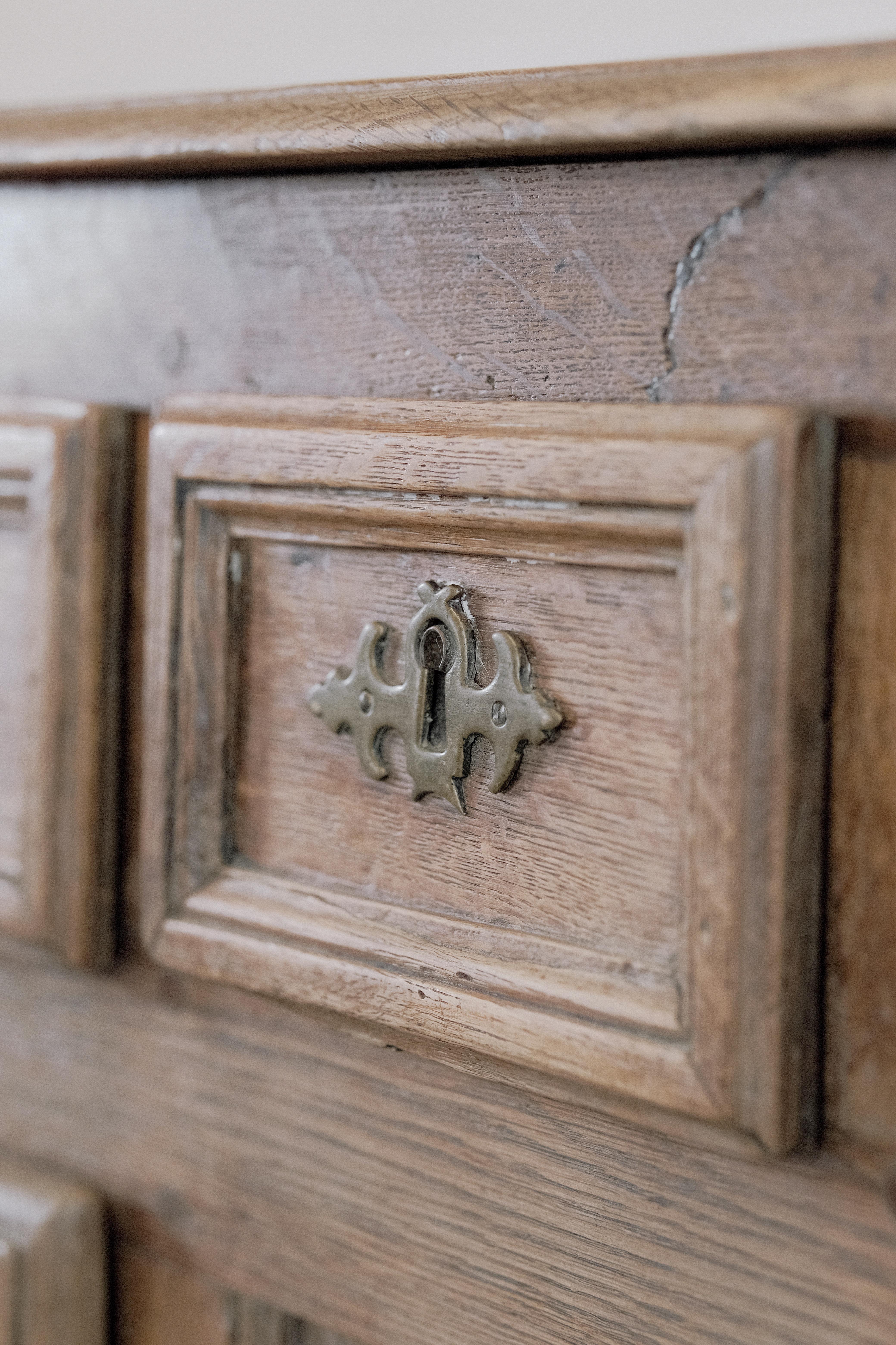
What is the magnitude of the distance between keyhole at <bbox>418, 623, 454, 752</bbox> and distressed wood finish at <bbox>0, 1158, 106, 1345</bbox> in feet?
0.78

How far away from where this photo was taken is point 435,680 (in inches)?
12.7

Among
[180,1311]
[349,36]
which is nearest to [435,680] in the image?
[180,1311]

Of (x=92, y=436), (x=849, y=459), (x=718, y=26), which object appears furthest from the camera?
(x=718, y=26)

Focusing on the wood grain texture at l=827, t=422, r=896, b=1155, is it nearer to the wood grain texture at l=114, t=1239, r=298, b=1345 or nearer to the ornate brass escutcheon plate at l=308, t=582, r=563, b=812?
the ornate brass escutcheon plate at l=308, t=582, r=563, b=812

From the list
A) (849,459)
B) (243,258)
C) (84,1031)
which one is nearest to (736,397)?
(849,459)

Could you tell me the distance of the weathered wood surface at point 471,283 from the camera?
0.27 meters

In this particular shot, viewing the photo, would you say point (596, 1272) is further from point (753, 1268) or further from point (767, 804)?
point (767, 804)

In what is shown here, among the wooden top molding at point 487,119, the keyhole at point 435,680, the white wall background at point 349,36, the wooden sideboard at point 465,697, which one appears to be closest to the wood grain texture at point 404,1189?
the wooden sideboard at point 465,697

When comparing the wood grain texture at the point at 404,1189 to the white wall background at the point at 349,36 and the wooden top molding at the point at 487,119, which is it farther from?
the white wall background at the point at 349,36

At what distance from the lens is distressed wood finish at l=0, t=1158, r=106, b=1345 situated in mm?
408

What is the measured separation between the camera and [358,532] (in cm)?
33

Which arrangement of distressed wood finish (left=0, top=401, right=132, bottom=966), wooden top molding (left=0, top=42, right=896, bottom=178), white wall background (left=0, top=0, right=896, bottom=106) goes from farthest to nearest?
white wall background (left=0, top=0, right=896, bottom=106) → distressed wood finish (left=0, top=401, right=132, bottom=966) → wooden top molding (left=0, top=42, right=896, bottom=178)

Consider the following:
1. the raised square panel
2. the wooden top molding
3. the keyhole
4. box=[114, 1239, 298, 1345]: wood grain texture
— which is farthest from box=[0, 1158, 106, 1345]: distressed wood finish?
the wooden top molding

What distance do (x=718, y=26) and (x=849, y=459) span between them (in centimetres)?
36
